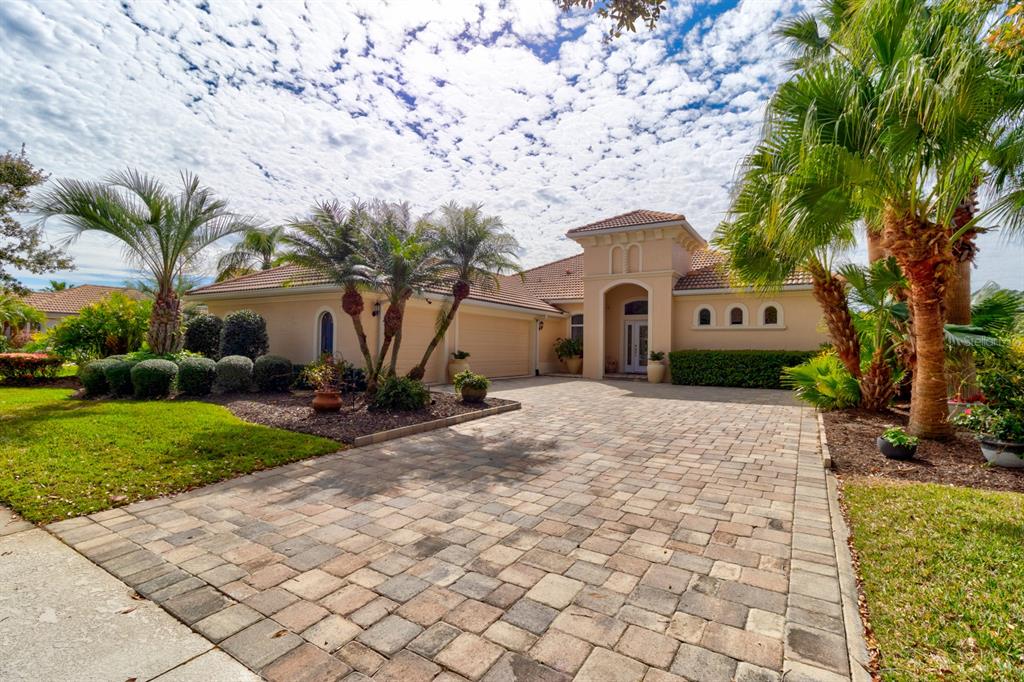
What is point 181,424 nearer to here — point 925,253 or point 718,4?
point 718,4

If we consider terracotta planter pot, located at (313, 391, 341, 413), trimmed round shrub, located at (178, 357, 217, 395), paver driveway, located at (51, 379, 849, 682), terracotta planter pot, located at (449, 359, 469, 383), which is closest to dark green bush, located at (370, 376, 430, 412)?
terracotta planter pot, located at (313, 391, 341, 413)

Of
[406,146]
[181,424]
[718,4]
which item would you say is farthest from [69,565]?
[406,146]

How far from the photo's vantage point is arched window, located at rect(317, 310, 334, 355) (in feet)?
50.3

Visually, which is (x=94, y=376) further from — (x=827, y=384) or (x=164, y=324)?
(x=827, y=384)

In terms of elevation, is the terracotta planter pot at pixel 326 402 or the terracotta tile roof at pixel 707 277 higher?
the terracotta tile roof at pixel 707 277

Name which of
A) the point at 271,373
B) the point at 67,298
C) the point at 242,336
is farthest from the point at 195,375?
the point at 67,298

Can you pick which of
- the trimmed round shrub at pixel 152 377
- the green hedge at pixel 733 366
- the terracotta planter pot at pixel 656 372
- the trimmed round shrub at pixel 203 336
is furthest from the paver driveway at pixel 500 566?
the terracotta planter pot at pixel 656 372

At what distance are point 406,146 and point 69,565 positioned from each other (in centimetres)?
1160

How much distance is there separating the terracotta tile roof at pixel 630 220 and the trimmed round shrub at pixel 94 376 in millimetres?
16317

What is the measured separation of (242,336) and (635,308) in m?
16.2

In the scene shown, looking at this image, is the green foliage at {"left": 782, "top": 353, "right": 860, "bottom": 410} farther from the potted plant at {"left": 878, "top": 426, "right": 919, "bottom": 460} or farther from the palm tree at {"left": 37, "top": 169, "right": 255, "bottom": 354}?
the palm tree at {"left": 37, "top": 169, "right": 255, "bottom": 354}

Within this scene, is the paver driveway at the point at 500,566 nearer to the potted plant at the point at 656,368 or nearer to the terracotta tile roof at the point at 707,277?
the potted plant at the point at 656,368

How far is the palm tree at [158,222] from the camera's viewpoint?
11.9 m

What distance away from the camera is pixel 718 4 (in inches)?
270
